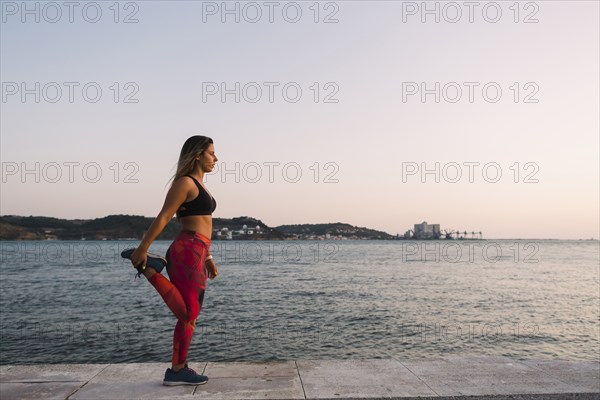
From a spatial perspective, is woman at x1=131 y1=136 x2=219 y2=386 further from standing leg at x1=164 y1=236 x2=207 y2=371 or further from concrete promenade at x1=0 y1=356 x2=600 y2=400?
concrete promenade at x1=0 y1=356 x2=600 y2=400

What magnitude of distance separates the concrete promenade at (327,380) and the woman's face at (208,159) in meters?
2.17

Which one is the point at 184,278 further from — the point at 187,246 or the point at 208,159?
the point at 208,159

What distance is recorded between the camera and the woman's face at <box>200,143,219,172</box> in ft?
16.6

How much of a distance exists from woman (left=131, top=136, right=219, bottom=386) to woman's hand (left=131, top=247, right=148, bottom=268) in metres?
0.09

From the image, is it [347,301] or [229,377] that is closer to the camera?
[229,377]

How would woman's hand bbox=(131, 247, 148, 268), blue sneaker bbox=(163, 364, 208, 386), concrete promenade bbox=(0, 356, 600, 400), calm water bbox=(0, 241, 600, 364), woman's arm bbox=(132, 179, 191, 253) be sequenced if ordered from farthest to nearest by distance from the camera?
calm water bbox=(0, 241, 600, 364), blue sneaker bbox=(163, 364, 208, 386), concrete promenade bbox=(0, 356, 600, 400), woman's arm bbox=(132, 179, 191, 253), woman's hand bbox=(131, 247, 148, 268)

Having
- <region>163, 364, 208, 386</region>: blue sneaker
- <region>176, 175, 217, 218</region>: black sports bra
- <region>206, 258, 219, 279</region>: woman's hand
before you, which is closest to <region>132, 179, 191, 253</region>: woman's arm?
<region>176, 175, 217, 218</region>: black sports bra

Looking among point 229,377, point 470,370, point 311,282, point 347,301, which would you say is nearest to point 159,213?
point 229,377

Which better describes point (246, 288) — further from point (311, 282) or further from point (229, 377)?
point (229, 377)

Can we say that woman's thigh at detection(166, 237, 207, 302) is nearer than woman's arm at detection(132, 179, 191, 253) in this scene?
No

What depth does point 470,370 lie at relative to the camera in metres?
5.68

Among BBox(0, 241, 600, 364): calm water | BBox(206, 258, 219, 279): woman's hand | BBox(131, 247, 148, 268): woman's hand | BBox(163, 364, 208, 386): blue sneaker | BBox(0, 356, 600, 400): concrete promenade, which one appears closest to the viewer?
BBox(131, 247, 148, 268): woman's hand

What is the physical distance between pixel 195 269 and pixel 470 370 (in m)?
3.27

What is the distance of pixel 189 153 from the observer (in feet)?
16.4
